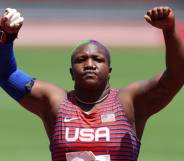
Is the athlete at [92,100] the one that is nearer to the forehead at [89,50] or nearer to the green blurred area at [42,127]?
the forehead at [89,50]

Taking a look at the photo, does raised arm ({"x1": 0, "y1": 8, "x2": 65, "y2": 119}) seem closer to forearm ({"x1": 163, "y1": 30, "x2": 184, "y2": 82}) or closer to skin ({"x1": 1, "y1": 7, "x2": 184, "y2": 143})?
skin ({"x1": 1, "y1": 7, "x2": 184, "y2": 143})

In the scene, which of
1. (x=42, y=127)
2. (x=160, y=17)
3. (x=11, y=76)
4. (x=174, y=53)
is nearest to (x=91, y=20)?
(x=42, y=127)

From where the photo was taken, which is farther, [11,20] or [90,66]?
[90,66]

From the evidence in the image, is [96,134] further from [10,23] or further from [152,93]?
[10,23]

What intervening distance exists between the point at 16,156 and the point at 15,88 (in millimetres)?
4717

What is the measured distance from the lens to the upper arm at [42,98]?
492 centimetres

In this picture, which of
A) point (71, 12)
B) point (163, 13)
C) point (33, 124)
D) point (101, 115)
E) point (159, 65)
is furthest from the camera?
point (71, 12)

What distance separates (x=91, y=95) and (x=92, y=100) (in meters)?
0.03

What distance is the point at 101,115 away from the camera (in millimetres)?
4848

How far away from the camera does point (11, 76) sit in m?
4.99

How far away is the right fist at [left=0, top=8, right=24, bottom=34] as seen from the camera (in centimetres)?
471

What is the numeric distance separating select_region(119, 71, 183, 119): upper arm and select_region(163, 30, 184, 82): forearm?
0.05m

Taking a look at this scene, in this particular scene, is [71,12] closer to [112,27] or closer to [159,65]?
[112,27]

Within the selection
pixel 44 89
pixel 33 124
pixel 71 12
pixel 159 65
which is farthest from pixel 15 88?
pixel 71 12
